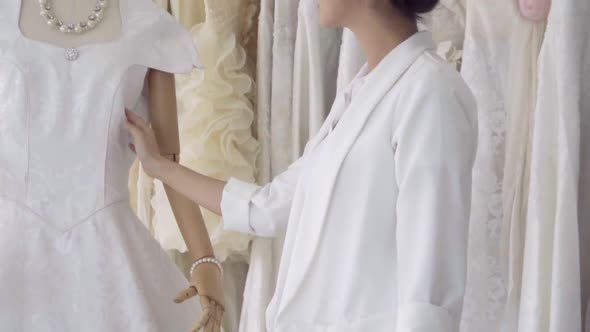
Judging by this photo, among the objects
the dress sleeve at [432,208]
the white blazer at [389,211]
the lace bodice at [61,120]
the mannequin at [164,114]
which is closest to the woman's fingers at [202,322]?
the mannequin at [164,114]

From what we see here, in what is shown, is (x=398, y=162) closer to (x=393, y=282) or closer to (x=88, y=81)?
(x=393, y=282)

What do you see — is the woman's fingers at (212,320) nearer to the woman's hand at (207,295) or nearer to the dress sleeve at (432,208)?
the woman's hand at (207,295)

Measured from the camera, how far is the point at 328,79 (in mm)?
1915

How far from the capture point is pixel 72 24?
1397 mm

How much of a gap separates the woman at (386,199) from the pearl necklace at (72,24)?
383 mm

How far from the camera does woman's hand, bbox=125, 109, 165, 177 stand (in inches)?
55.7

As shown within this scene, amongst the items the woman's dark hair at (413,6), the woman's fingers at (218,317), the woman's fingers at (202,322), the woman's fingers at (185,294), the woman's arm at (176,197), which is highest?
the woman's dark hair at (413,6)

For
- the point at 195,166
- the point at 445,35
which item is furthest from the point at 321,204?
the point at 195,166

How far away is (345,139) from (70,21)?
0.52 metres

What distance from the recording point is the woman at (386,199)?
1059 mm

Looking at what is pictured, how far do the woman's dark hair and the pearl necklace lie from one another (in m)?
0.48

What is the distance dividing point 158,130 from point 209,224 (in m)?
0.51

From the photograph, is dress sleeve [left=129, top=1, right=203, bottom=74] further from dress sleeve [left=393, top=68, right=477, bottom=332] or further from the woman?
dress sleeve [left=393, top=68, right=477, bottom=332]

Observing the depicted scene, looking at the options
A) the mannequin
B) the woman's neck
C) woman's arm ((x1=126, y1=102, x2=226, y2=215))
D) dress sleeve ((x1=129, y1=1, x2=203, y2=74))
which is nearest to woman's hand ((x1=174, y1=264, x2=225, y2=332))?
the mannequin
